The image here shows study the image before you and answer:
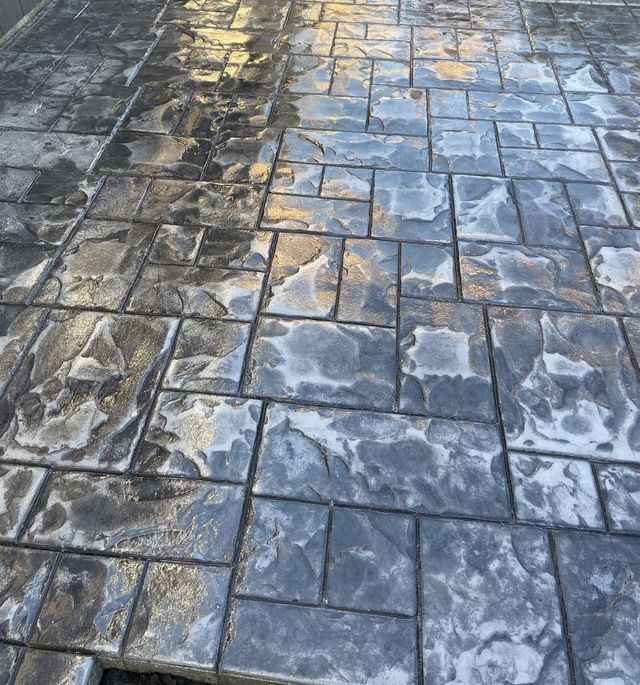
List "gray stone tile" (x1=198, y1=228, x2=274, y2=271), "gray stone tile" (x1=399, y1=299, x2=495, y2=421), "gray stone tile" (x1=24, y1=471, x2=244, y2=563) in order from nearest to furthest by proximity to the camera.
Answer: "gray stone tile" (x1=24, y1=471, x2=244, y2=563) → "gray stone tile" (x1=399, y1=299, x2=495, y2=421) → "gray stone tile" (x1=198, y1=228, x2=274, y2=271)

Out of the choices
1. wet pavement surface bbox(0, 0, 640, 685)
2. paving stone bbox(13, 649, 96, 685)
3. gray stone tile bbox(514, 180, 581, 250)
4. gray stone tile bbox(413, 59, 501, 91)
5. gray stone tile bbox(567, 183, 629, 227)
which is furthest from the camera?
gray stone tile bbox(413, 59, 501, 91)

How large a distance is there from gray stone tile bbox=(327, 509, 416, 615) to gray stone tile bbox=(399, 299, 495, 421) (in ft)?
1.69

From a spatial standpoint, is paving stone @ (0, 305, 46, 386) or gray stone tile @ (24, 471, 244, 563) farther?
paving stone @ (0, 305, 46, 386)

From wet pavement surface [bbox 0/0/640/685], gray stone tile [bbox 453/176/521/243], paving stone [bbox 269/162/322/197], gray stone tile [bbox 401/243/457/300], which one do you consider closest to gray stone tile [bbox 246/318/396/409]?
wet pavement surface [bbox 0/0/640/685]

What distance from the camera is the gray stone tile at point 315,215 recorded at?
3285mm

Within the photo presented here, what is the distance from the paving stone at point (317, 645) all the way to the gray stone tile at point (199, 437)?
0.52 meters

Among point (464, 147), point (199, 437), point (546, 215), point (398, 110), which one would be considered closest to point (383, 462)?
point (199, 437)

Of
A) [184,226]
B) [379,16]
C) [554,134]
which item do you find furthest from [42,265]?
[379,16]

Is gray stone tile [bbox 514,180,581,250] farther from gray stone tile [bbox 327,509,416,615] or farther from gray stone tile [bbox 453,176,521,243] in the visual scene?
gray stone tile [bbox 327,509,416,615]

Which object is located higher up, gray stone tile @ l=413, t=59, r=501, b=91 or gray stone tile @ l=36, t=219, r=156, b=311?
gray stone tile @ l=413, t=59, r=501, b=91

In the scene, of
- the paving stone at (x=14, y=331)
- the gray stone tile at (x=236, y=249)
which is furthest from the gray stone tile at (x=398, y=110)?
the paving stone at (x=14, y=331)

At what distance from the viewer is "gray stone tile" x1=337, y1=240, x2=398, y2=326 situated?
2867mm

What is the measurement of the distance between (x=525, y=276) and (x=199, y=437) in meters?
1.76

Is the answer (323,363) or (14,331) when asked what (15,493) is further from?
(323,363)
